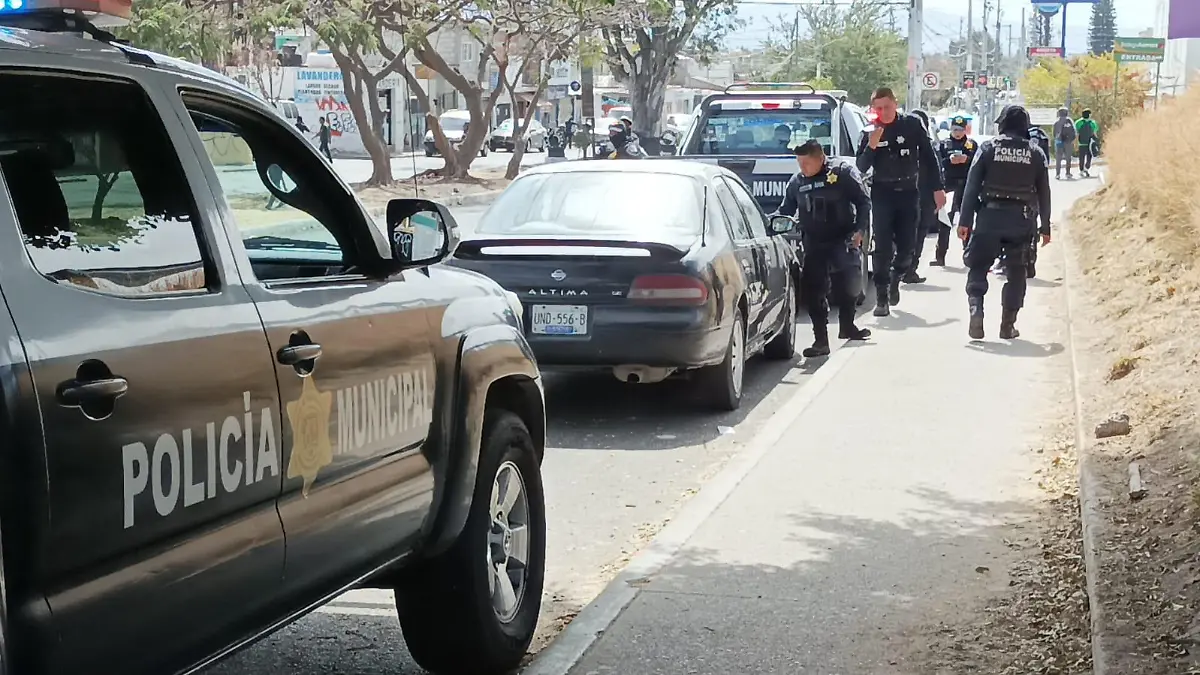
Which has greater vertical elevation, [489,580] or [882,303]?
[489,580]

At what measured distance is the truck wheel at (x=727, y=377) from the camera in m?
9.50

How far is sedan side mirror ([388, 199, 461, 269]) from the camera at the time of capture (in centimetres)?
449

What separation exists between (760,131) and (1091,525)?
924cm

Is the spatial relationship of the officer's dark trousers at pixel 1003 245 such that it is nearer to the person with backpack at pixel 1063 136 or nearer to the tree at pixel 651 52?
the person with backpack at pixel 1063 136

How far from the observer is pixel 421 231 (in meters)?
4.56

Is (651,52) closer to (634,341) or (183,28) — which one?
(183,28)

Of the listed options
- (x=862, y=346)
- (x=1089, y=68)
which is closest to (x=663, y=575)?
(x=862, y=346)

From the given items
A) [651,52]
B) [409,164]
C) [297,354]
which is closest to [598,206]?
[297,354]

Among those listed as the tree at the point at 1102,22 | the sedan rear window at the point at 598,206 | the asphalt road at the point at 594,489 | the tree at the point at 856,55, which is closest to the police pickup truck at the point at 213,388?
the asphalt road at the point at 594,489

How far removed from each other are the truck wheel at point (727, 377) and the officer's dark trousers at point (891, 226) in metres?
4.30

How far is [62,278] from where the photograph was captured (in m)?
3.01

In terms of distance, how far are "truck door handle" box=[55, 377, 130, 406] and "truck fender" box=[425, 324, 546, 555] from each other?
63.1 inches

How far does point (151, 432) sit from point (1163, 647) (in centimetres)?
315

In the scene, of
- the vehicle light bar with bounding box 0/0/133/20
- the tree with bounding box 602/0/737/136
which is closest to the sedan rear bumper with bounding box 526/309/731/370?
the vehicle light bar with bounding box 0/0/133/20
